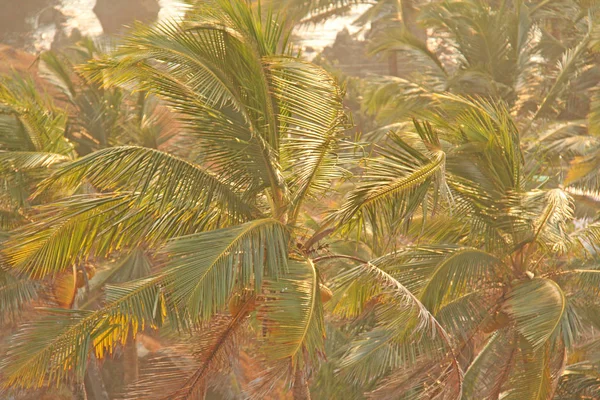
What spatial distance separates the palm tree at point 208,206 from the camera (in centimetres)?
689

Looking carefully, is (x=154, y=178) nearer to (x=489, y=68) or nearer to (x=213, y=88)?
(x=213, y=88)

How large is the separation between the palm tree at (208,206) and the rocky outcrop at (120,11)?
30.1 meters

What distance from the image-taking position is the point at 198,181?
760cm

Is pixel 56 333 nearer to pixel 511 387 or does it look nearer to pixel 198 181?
pixel 198 181

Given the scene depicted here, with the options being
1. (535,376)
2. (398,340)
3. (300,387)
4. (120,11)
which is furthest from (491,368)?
(120,11)

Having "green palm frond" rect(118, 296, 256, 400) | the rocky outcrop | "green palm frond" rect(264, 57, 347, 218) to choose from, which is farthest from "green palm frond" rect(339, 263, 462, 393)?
the rocky outcrop

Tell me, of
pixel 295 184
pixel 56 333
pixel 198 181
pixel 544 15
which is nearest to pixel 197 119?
pixel 198 181

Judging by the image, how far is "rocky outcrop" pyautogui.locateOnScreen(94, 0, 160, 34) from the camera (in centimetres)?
3666

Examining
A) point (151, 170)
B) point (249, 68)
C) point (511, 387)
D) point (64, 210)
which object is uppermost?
point (249, 68)

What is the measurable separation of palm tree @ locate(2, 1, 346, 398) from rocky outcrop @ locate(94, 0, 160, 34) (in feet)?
98.7

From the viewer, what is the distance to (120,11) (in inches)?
1453

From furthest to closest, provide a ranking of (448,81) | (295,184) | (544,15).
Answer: (544,15) < (448,81) < (295,184)

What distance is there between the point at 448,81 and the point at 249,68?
1134cm

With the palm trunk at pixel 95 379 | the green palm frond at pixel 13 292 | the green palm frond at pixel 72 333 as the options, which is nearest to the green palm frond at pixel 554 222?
the green palm frond at pixel 72 333
